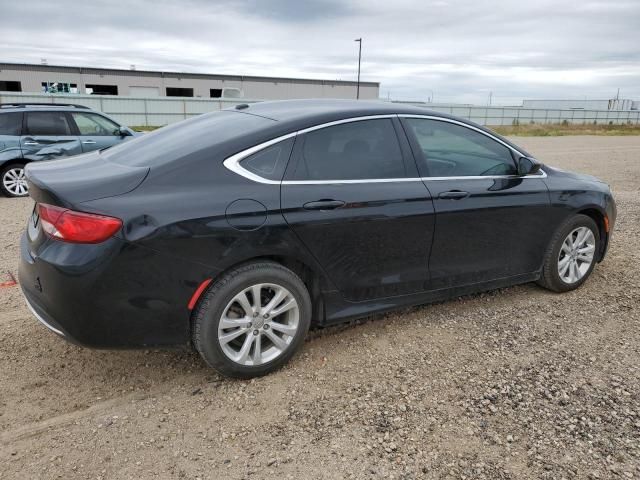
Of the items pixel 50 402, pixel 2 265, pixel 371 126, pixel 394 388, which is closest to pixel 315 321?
pixel 394 388

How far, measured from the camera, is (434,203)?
3732mm

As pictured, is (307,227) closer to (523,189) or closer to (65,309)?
(65,309)

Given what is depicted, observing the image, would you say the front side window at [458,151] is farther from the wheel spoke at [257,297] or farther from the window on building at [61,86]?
the window on building at [61,86]

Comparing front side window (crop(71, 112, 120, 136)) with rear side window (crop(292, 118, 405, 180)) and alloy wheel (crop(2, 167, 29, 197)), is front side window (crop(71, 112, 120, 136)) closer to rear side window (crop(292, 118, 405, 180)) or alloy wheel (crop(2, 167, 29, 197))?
alloy wheel (crop(2, 167, 29, 197))

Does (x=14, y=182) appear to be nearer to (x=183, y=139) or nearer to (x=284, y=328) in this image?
(x=183, y=139)

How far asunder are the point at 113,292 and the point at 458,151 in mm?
2636

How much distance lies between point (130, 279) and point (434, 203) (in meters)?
2.04

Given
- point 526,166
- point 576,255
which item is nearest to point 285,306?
point 526,166

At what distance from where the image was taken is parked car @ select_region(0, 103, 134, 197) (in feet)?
29.9

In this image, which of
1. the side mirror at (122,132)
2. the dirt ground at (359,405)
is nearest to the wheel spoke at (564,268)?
the dirt ground at (359,405)

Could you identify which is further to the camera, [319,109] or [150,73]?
[150,73]

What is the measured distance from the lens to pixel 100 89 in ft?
156

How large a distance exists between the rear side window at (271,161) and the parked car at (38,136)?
288 inches

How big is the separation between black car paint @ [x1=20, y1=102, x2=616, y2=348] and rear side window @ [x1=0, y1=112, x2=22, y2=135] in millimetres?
6677
